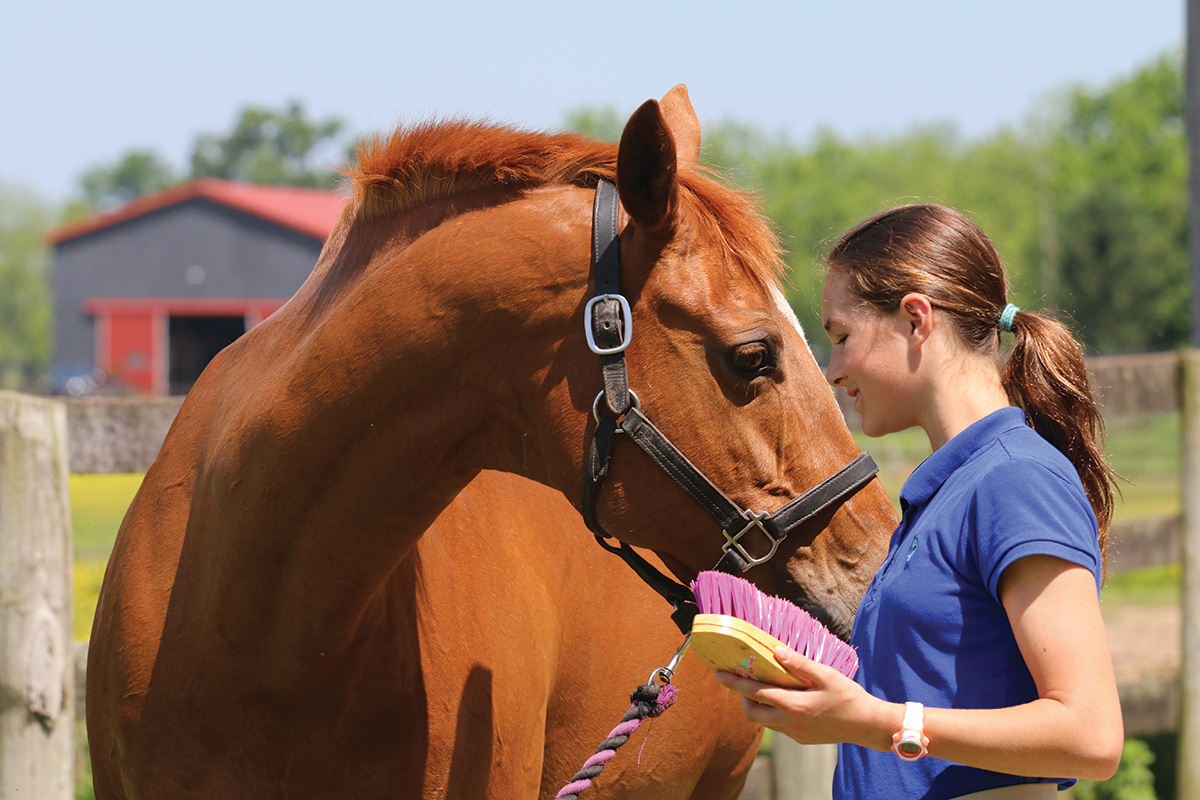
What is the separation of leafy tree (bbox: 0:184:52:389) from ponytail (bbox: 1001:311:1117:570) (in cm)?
7740

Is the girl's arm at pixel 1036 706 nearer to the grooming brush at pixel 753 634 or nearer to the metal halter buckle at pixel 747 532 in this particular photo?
the grooming brush at pixel 753 634

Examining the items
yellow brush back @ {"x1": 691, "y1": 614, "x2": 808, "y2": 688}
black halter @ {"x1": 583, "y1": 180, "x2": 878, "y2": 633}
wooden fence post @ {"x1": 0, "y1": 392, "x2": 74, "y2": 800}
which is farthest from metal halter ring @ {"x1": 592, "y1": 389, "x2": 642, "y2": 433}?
wooden fence post @ {"x1": 0, "y1": 392, "x2": 74, "y2": 800}

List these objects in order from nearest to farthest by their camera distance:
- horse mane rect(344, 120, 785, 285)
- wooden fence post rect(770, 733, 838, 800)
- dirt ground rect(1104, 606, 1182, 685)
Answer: horse mane rect(344, 120, 785, 285), wooden fence post rect(770, 733, 838, 800), dirt ground rect(1104, 606, 1182, 685)

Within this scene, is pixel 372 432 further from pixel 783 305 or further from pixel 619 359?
pixel 783 305

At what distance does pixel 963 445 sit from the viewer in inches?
65.9

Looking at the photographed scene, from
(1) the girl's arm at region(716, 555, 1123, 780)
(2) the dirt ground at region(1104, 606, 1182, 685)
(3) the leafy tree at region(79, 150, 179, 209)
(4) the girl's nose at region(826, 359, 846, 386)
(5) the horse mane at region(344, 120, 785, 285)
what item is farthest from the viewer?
(3) the leafy tree at region(79, 150, 179, 209)

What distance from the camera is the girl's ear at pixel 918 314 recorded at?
1689 millimetres

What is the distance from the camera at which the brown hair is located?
172cm

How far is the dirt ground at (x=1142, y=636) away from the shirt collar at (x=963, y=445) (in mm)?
3810

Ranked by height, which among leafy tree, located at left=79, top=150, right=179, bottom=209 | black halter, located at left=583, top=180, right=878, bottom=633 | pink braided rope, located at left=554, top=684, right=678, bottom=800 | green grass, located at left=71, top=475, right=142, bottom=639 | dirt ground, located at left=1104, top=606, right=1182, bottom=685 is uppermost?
leafy tree, located at left=79, top=150, right=179, bottom=209

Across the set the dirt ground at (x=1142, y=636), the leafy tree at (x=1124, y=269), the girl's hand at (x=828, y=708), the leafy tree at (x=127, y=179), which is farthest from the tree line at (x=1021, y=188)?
the girl's hand at (x=828, y=708)

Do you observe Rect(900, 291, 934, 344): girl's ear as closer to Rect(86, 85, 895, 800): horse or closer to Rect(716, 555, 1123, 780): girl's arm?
Rect(86, 85, 895, 800): horse

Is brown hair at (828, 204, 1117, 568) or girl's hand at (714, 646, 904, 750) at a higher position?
brown hair at (828, 204, 1117, 568)

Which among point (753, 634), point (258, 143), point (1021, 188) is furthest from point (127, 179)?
point (753, 634)
